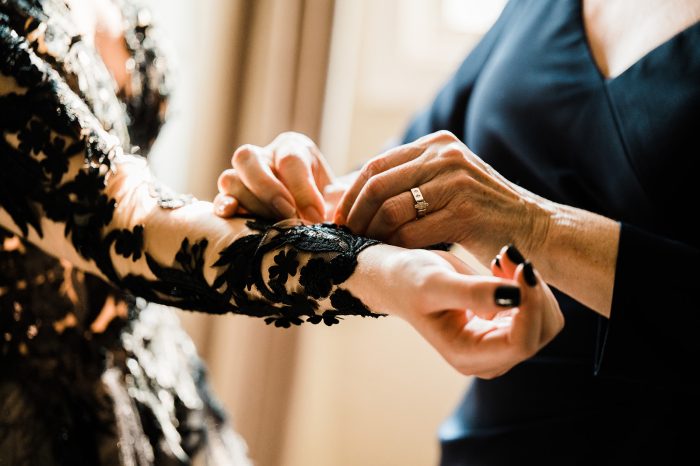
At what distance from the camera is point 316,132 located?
6.16 feet

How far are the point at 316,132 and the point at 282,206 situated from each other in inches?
46.7

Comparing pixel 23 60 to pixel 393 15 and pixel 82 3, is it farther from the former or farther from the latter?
pixel 393 15

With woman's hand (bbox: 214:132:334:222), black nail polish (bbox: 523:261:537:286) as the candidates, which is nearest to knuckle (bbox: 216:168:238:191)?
woman's hand (bbox: 214:132:334:222)

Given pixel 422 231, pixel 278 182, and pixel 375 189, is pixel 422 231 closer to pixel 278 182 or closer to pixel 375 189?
pixel 375 189

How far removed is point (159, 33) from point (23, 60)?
1.41 ft

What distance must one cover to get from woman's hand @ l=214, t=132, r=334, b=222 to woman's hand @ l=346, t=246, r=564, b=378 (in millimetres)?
203

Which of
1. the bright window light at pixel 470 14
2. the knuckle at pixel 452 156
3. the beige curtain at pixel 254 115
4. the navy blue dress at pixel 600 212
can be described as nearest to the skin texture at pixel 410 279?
the knuckle at pixel 452 156

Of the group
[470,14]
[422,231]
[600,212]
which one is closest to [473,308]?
[422,231]

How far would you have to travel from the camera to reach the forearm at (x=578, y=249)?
721 millimetres

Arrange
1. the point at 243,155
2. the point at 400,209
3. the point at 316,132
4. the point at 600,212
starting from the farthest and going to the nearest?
1. the point at 316,132
2. the point at 600,212
3. the point at 243,155
4. the point at 400,209

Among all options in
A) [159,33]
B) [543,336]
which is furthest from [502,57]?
[543,336]

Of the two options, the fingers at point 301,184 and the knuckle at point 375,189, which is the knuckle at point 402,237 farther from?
the fingers at point 301,184

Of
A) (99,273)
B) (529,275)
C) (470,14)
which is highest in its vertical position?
(470,14)

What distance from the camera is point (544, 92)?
950 millimetres
